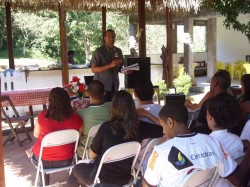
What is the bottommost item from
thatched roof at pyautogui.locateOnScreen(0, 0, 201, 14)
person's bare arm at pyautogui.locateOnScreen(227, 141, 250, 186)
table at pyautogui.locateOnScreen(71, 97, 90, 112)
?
person's bare arm at pyautogui.locateOnScreen(227, 141, 250, 186)

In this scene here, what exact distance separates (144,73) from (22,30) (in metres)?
17.1

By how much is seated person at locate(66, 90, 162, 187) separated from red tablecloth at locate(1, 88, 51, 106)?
359 cm

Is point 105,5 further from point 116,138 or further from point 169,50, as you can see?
point 116,138

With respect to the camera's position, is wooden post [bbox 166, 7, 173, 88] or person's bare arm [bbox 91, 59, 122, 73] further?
wooden post [bbox 166, 7, 173, 88]

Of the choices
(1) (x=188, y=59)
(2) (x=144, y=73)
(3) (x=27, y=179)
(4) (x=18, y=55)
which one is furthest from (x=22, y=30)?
(3) (x=27, y=179)

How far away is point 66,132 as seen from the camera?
10.1ft

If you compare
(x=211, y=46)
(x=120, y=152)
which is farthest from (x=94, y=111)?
(x=211, y=46)

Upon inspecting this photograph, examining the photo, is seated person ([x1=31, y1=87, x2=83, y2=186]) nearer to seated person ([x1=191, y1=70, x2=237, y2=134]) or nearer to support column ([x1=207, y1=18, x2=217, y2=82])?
seated person ([x1=191, y1=70, x2=237, y2=134])

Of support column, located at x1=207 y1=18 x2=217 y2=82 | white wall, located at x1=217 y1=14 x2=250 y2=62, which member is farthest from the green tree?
support column, located at x1=207 y1=18 x2=217 y2=82

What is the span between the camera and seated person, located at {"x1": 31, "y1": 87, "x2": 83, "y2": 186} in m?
3.20

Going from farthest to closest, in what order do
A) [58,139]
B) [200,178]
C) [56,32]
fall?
1. [56,32]
2. [58,139]
3. [200,178]

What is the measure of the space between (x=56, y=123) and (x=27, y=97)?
3.21 metres

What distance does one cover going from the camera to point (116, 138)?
2.68 m

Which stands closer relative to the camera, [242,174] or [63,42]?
[242,174]
